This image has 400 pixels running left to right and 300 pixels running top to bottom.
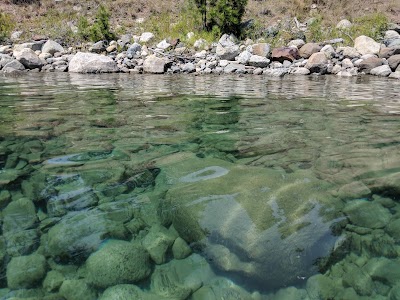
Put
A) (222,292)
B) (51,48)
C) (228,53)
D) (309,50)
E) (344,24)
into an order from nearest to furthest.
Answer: (222,292) < (309,50) < (228,53) < (51,48) < (344,24)

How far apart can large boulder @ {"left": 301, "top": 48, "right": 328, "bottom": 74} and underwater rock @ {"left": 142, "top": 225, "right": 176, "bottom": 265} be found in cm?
1106

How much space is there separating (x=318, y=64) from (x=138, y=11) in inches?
511

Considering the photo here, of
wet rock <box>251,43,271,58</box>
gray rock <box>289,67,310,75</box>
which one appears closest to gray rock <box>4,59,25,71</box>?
wet rock <box>251,43,271,58</box>

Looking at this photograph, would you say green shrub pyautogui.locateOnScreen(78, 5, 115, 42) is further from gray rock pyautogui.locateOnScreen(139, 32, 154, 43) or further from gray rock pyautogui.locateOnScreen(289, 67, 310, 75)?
gray rock pyautogui.locateOnScreen(289, 67, 310, 75)

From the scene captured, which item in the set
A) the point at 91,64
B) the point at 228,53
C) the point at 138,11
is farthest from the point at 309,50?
the point at 138,11

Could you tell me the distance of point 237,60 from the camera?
→ 1273cm

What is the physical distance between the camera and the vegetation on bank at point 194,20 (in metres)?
15.1

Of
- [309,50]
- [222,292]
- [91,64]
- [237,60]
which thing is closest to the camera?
[222,292]

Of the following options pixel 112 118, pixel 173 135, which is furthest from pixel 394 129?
pixel 112 118

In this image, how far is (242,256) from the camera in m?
1.44

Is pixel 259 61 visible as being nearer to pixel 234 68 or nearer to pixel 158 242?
pixel 234 68

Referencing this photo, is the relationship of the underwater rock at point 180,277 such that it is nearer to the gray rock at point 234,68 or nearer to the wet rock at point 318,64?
the gray rock at point 234,68

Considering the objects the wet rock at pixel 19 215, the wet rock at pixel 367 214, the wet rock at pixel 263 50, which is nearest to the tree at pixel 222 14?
the wet rock at pixel 263 50

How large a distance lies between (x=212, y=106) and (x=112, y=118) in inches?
64.0
